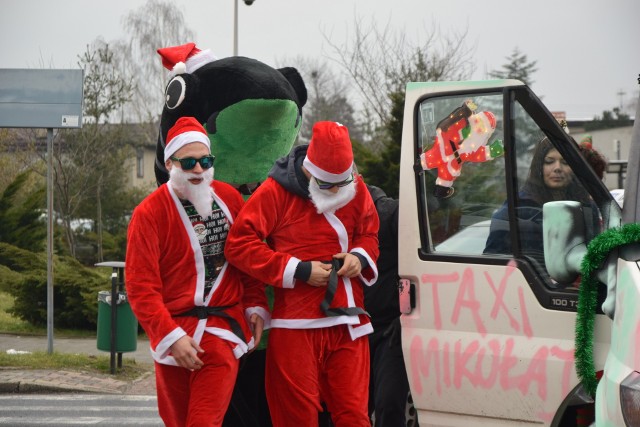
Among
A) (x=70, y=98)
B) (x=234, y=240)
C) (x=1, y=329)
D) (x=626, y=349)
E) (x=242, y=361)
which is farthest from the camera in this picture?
(x=1, y=329)

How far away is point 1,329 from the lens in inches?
548

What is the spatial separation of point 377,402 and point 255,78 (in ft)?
6.17

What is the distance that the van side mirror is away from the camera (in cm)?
340

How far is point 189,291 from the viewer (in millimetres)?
4375

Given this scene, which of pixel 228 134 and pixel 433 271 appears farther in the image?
pixel 228 134

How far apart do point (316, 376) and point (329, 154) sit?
1.01m

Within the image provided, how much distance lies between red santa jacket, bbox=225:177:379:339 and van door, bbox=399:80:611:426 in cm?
21

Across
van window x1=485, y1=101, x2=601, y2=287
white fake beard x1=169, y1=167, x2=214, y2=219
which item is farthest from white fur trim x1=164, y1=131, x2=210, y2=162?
van window x1=485, y1=101, x2=601, y2=287

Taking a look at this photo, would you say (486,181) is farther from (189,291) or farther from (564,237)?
(189,291)

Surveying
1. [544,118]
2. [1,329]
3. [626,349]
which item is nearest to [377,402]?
[544,118]

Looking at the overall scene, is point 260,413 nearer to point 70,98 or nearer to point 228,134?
point 228,134

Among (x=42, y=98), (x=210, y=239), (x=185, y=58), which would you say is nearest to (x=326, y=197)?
(x=210, y=239)

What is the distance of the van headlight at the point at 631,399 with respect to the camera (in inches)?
116

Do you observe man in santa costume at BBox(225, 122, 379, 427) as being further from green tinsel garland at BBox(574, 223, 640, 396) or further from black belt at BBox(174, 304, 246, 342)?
green tinsel garland at BBox(574, 223, 640, 396)
